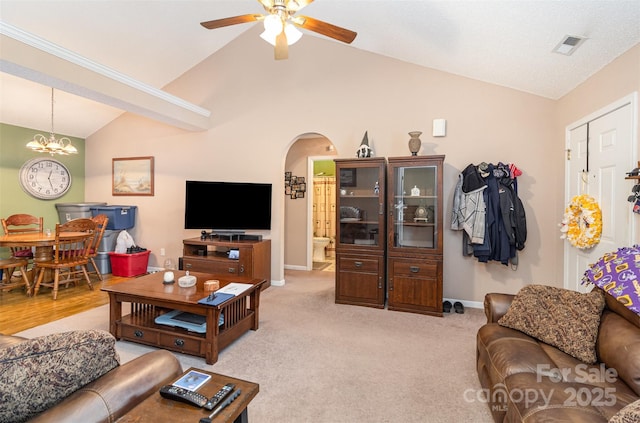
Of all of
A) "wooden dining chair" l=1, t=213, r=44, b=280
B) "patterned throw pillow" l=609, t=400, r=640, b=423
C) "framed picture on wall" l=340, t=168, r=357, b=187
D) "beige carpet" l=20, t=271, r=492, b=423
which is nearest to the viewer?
"patterned throw pillow" l=609, t=400, r=640, b=423

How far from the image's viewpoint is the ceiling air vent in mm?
2363

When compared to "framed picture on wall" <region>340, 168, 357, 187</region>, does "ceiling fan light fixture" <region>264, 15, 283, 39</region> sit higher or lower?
higher

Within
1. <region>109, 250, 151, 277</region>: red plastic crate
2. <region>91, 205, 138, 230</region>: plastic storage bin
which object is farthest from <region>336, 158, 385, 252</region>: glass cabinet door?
<region>91, 205, 138, 230</region>: plastic storage bin

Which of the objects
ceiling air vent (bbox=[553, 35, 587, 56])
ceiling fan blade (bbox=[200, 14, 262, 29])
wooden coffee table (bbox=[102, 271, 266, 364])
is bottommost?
wooden coffee table (bbox=[102, 271, 266, 364])

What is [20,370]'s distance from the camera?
0.88 m

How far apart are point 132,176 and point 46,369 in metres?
5.35

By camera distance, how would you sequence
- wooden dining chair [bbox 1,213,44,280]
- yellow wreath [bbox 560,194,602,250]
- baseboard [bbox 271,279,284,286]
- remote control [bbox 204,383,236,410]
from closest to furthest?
1. remote control [bbox 204,383,236,410]
2. yellow wreath [bbox 560,194,602,250]
3. wooden dining chair [bbox 1,213,44,280]
4. baseboard [bbox 271,279,284,286]

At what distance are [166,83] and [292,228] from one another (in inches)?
129

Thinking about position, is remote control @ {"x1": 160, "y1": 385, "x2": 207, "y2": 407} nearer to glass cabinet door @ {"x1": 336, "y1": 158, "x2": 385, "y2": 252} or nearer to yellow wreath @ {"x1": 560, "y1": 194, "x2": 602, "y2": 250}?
glass cabinet door @ {"x1": 336, "y1": 158, "x2": 385, "y2": 252}

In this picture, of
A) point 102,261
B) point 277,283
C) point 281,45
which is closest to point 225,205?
point 277,283

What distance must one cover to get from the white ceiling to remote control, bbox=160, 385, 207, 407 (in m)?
3.03

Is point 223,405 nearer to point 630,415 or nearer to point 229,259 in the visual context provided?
point 630,415

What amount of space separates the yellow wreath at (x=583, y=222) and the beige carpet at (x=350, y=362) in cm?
122

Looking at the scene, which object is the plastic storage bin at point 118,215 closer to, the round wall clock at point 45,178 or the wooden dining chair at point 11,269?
the round wall clock at point 45,178
